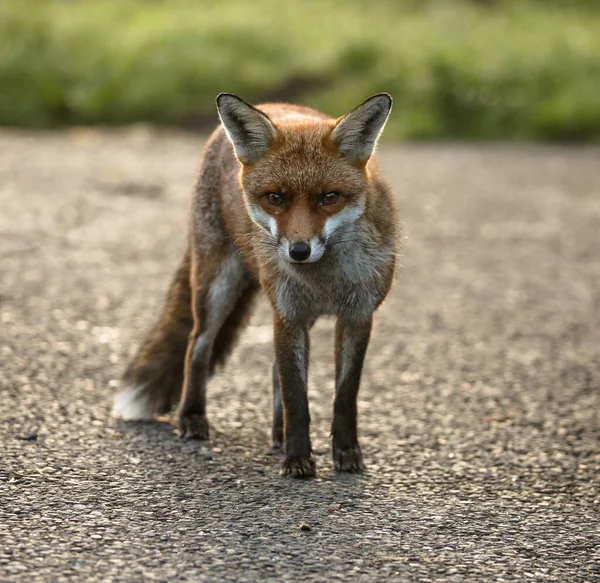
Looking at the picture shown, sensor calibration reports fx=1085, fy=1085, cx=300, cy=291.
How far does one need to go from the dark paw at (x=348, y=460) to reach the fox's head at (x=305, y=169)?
108 cm

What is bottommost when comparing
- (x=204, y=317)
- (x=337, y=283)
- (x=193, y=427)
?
(x=193, y=427)

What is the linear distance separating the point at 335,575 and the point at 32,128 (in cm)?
1179

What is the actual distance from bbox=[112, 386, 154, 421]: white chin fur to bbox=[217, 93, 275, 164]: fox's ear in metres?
1.47

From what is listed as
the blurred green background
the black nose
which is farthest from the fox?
the blurred green background

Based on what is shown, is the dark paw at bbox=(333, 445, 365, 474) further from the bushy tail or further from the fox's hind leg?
the bushy tail

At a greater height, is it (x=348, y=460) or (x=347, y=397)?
(x=347, y=397)

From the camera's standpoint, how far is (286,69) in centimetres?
1683

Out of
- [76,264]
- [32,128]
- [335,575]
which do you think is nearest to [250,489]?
[335,575]

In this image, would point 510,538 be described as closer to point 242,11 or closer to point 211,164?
point 211,164

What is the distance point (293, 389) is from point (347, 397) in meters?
0.28

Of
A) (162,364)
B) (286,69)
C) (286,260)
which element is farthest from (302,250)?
(286,69)

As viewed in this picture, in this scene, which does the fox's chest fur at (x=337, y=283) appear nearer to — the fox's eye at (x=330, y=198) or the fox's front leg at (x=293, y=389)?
the fox's front leg at (x=293, y=389)

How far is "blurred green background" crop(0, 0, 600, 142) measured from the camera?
614 inches

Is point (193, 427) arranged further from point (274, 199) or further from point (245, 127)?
point (245, 127)
